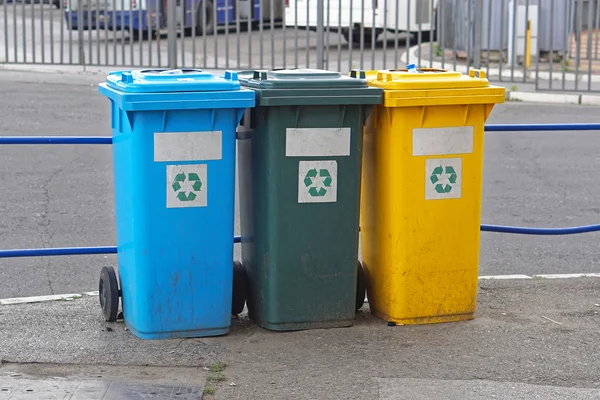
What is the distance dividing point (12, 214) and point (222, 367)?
4.40 meters

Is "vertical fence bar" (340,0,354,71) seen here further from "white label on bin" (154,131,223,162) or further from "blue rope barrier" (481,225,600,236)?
"white label on bin" (154,131,223,162)

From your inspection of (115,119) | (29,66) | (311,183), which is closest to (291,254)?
(311,183)

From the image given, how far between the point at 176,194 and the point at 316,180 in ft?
2.39

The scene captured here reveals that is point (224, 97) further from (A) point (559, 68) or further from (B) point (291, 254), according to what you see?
(A) point (559, 68)

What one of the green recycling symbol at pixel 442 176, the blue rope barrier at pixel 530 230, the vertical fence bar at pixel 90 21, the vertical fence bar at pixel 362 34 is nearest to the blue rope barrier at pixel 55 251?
the green recycling symbol at pixel 442 176

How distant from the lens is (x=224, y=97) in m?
5.30

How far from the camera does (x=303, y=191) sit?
5543 mm

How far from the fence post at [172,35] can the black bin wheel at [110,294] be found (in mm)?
10887

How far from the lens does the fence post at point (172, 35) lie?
648 inches

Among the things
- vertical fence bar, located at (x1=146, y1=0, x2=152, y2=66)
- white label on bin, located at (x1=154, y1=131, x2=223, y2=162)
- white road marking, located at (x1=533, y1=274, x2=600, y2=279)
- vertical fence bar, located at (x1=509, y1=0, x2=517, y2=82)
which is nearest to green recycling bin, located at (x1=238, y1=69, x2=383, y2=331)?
white label on bin, located at (x1=154, y1=131, x2=223, y2=162)

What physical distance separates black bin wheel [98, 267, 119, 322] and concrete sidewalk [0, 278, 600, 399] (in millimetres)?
61

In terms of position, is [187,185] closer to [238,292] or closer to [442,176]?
[238,292]

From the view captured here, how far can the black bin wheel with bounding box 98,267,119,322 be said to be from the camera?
227 inches

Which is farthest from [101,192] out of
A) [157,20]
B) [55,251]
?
[157,20]
